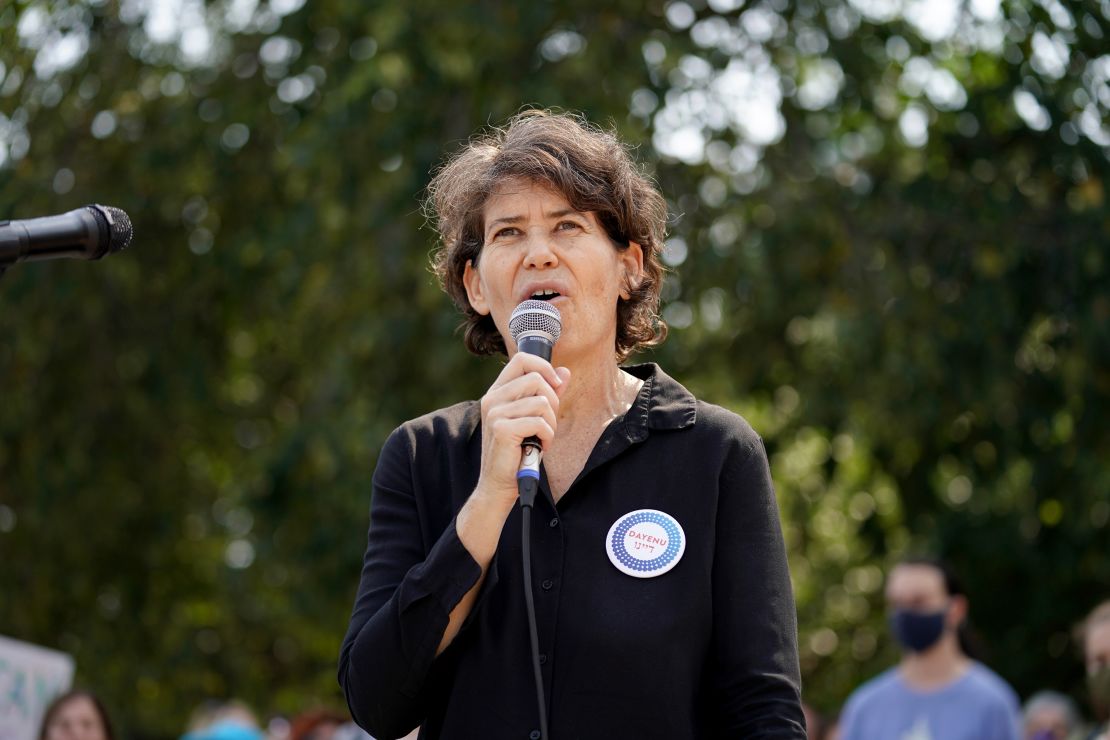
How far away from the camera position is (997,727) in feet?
22.0

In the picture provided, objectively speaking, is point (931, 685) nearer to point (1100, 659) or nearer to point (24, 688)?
point (1100, 659)

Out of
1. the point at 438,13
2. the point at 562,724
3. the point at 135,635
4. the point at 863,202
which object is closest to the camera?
the point at 562,724

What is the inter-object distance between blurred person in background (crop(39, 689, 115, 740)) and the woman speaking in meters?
5.01

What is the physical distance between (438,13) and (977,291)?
11.3ft

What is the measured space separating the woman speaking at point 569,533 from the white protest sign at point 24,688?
5.33 metres

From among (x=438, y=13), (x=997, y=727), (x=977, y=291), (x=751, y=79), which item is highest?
(x=438, y=13)

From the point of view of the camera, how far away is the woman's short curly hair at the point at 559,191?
2824 mm

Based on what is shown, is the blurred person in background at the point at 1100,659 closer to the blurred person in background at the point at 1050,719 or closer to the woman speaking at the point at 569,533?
the blurred person in background at the point at 1050,719

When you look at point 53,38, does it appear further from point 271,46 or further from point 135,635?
point 135,635

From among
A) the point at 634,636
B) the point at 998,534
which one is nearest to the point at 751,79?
the point at 998,534

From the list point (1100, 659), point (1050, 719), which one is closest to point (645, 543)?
point (1100, 659)

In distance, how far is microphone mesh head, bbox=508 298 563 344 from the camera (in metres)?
2.62

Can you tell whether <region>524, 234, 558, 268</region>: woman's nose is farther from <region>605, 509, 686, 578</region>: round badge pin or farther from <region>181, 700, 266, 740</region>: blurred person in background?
<region>181, 700, 266, 740</region>: blurred person in background

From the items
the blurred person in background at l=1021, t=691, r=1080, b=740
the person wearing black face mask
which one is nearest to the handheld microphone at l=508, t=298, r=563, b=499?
the person wearing black face mask
